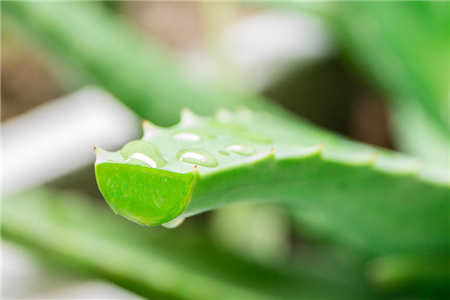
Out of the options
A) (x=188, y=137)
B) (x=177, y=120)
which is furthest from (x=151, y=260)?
(x=188, y=137)

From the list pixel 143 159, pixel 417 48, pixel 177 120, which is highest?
pixel 417 48

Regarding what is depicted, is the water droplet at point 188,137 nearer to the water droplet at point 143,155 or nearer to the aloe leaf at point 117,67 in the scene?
the water droplet at point 143,155

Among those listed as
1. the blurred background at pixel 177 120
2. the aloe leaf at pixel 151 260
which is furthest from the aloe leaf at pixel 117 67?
the aloe leaf at pixel 151 260

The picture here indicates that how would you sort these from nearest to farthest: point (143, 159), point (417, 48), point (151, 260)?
point (143, 159), point (151, 260), point (417, 48)

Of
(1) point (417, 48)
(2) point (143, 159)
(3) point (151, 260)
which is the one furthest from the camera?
(1) point (417, 48)

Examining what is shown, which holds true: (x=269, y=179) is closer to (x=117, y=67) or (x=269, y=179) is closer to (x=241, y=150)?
(x=241, y=150)

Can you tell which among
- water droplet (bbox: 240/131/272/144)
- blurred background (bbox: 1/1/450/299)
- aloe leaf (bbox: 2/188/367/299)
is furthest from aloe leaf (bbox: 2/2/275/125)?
water droplet (bbox: 240/131/272/144)

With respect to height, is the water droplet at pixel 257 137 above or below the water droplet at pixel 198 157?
above
